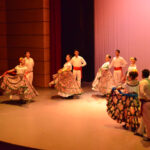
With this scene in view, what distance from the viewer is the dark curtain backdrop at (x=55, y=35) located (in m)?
11.1

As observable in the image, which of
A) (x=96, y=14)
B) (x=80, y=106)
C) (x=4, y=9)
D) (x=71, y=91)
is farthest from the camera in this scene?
(x=4, y=9)

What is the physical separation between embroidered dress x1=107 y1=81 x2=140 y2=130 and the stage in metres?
0.22

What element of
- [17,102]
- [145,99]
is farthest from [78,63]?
[145,99]

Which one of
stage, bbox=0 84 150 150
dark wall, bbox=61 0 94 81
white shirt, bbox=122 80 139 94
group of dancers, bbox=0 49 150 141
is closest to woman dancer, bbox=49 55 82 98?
group of dancers, bbox=0 49 150 141

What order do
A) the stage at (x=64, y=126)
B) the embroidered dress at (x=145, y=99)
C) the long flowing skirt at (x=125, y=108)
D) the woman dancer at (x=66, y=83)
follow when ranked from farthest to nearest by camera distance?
the woman dancer at (x=66, y=83), the long flowing skirt at (x=125, y=108), the stage at (x=64, y=126), the embroidered dress at (x=145, y=99)

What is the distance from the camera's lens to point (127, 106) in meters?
5.86

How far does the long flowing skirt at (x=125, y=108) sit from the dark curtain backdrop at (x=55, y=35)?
526 centimetres

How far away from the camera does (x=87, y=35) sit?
1201cm

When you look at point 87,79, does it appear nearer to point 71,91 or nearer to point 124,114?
point 71,91

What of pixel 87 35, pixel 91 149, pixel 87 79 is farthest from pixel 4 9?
pixel 91 149

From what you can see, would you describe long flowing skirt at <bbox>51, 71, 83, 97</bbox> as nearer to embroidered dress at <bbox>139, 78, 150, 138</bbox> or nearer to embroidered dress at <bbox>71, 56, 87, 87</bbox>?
embroidered dress at <bbox>71, 56, 87, 87</bbox>

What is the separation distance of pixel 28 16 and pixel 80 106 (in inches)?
186

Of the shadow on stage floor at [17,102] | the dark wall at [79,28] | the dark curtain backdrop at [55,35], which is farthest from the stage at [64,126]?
the dark wall at [79,28]

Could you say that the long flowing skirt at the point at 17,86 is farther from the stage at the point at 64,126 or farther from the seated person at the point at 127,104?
the seated person at the point at 127,104
